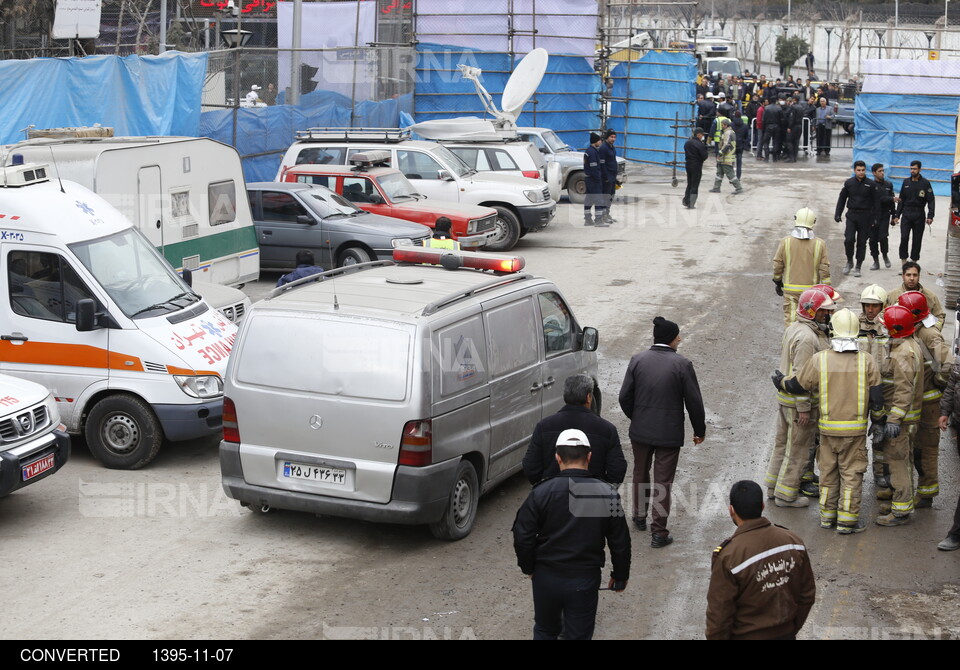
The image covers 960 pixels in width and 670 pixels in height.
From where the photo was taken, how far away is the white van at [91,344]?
9.55 metres

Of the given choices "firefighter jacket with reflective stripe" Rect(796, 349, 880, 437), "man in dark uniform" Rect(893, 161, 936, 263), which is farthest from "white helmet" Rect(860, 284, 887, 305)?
"man in dark uniform" Rect(893, 161, 936, 263)

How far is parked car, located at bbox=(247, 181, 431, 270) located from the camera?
16828mm

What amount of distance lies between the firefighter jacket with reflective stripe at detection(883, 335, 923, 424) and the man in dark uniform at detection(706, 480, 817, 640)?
3.56 meters

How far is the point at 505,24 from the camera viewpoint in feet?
101

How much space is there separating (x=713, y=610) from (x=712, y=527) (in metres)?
3.39

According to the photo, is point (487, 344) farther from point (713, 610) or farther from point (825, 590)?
point (713, 610)

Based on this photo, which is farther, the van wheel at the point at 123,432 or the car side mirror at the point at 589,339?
the van wheel at the point at 123,432

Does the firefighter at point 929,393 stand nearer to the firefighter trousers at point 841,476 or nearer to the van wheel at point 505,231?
the firefighter trousers at point 841,476

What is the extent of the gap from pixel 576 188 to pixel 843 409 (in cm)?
1918

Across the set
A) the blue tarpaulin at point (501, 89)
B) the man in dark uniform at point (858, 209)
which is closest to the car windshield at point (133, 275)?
the man in dark uniform at point (858, 209)

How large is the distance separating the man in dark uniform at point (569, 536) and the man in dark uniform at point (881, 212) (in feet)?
45.3

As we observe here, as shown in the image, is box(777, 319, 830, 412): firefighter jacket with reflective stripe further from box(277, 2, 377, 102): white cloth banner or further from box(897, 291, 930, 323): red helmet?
box(277, 2, 377, 102): white cloth banner

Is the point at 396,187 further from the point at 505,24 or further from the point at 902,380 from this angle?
the point at 505,24

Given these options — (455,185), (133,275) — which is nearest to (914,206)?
(455,185)
